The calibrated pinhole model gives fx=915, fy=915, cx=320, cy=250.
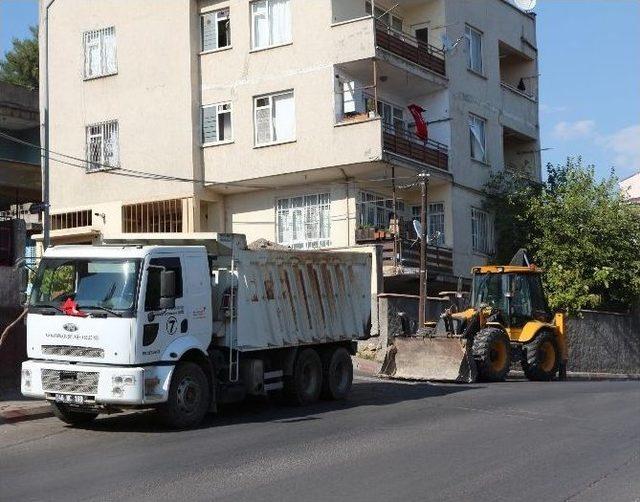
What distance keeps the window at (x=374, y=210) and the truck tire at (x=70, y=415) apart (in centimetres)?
1532

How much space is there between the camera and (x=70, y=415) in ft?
44.5

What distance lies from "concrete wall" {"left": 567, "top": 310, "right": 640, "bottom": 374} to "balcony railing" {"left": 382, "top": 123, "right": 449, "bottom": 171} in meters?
7.07

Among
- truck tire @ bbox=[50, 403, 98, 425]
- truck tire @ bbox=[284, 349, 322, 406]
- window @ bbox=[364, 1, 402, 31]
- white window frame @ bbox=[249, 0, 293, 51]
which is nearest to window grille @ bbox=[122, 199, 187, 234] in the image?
white window frame @ bbox=[249, 0, 293, 51]

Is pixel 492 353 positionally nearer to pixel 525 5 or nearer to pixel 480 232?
pixel 480 232

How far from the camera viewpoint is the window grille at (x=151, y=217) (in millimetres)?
30234

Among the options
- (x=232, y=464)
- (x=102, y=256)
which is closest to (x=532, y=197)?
(x=102, y=256)

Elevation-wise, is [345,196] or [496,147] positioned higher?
[496,147]

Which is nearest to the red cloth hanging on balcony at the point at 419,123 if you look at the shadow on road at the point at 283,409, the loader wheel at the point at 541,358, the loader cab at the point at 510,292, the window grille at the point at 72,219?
the loader cab at the point at 510,292

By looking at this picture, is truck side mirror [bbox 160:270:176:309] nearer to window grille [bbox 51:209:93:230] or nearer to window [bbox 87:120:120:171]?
window [bbox 87:120:120:171]

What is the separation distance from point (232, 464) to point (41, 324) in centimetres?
431

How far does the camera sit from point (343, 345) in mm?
17281

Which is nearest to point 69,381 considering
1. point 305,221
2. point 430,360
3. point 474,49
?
point 430,360

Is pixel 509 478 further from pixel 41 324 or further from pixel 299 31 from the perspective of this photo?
pixel 299 31

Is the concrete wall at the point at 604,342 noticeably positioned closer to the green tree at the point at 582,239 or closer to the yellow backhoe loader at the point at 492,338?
the green tree at the point at 582,239
